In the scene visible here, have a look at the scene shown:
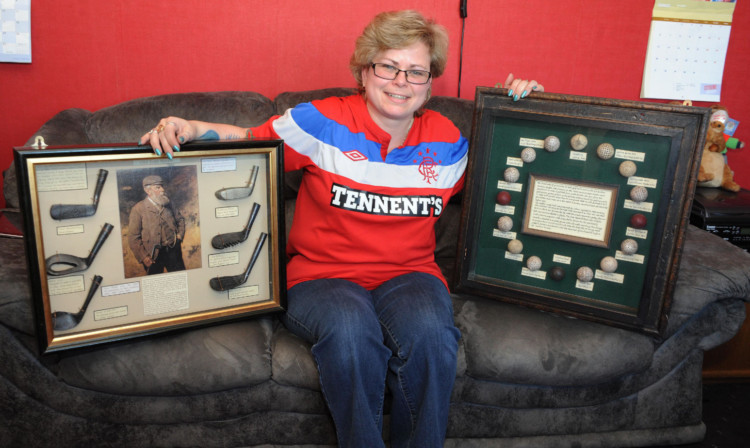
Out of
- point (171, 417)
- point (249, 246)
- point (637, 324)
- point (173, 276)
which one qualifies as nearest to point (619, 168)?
point (637, 324)

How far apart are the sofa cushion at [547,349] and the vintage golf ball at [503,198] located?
313mm

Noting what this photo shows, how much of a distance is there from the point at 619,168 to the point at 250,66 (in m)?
1.36

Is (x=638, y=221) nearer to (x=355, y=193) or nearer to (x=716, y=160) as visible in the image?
(x=355, y=193)

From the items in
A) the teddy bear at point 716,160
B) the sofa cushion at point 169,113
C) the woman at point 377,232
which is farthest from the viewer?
the teddy bear at point 716,160

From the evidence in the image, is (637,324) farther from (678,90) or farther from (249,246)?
(678,90)

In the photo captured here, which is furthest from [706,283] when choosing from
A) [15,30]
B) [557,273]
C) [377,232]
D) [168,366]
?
[15,30]

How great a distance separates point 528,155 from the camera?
1595mm

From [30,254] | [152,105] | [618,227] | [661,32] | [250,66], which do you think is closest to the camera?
[30,254]

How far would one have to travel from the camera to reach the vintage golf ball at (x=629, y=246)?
1.53 meters

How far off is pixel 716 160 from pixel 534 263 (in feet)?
3.97

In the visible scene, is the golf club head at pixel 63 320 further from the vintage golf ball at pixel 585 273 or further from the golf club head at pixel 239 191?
the vintage golf ball at pixel 585 273

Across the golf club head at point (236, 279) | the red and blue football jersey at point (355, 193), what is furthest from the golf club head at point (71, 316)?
the red and blue football jersey at point (355, 193)

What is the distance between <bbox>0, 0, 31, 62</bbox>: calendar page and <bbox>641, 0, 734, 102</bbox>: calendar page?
2.37 metres

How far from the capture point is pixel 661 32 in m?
2.39
